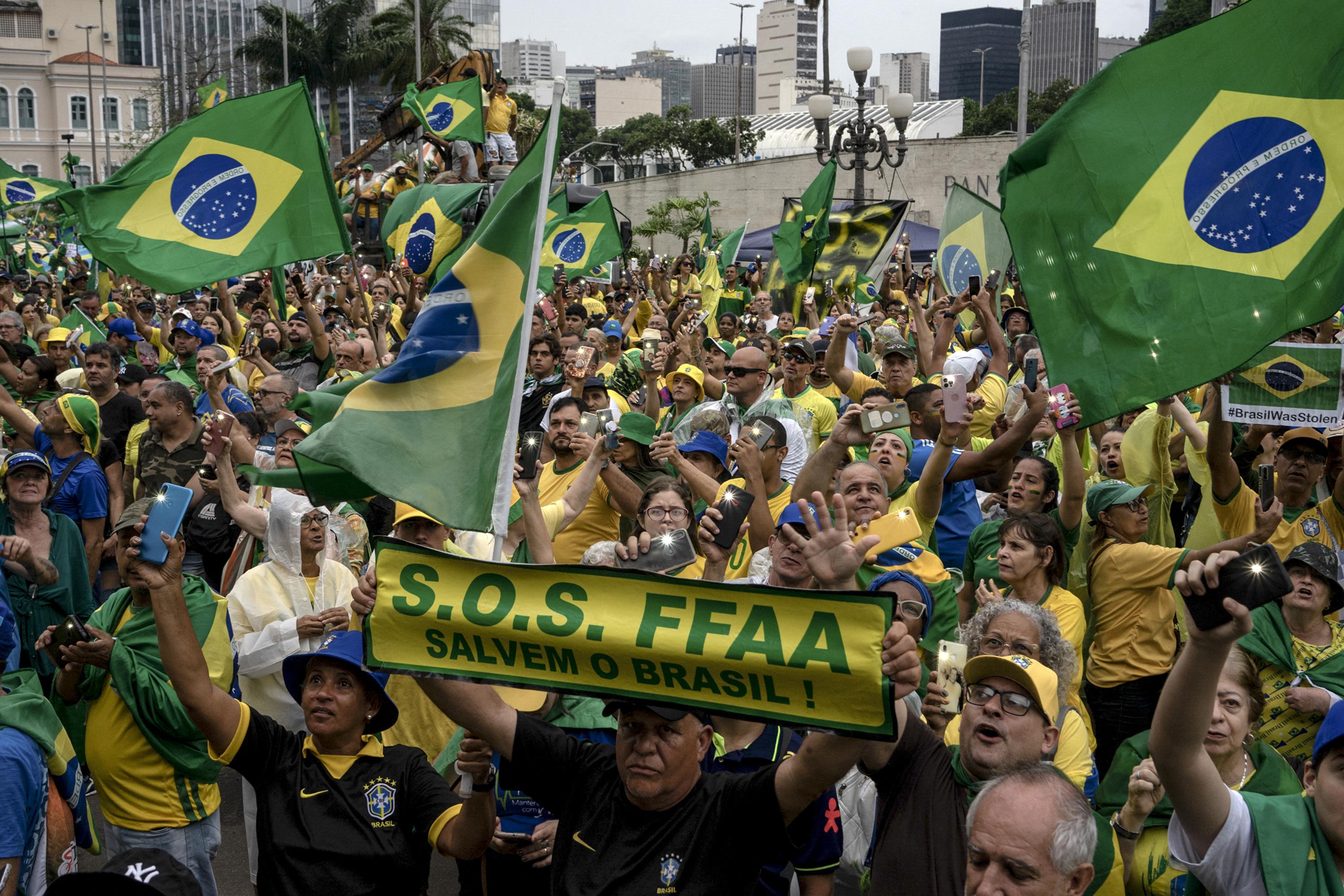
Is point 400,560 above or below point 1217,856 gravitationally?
above

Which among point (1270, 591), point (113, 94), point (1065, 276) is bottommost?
point (1270, 591)

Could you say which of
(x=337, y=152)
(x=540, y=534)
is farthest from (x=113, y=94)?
(x=540, y=534)

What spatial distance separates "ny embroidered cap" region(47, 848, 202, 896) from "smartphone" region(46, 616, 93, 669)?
Result: 6.36ft

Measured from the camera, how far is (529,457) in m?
4.89

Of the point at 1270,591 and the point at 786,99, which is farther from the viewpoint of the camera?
the point at 786,99

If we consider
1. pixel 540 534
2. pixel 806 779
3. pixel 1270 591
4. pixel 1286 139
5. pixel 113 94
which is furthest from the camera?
pixel 113 94

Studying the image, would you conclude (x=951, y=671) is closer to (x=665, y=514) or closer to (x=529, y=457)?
(x=665, y=514)

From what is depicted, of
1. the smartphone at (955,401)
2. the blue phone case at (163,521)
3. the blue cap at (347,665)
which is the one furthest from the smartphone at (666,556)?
the smartphone at (955,401)

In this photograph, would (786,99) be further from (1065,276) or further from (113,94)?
(1065,276)

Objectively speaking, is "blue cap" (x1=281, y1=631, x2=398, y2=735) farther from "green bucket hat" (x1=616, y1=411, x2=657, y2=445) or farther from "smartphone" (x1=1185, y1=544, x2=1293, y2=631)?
"green bucket hat" (x1=616, y1=411, x2=657, y2=445)

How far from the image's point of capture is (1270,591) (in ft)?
7.44

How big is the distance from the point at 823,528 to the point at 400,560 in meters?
1.06

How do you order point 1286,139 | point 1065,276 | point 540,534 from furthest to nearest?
point 540,534 → point 1065,276 → point 1286,139

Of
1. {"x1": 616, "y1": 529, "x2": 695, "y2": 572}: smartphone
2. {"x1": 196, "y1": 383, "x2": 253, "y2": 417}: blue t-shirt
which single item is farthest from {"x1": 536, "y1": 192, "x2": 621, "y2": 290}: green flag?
{"x1": 616, "y1": 529, "x2": 695, "y2": 572}: smartphone
